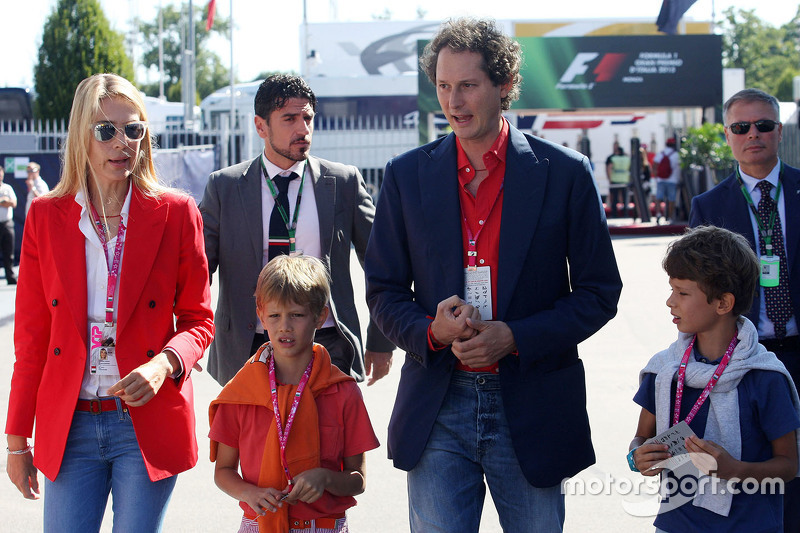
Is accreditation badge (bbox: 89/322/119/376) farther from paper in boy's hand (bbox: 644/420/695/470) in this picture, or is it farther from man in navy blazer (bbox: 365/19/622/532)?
paper in boy's hand (bbox: 644/420/695/470)

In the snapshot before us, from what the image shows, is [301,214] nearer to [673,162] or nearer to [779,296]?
[779,296]

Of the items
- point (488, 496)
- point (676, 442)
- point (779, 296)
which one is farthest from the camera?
point (488, 496)

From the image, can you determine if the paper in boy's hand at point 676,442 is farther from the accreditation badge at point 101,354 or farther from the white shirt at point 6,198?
the white shirt at point 6,198

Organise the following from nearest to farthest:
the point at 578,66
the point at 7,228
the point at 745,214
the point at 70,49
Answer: the point at 745,214
the point at 7,228
the point at 578,66
the point at 70,49

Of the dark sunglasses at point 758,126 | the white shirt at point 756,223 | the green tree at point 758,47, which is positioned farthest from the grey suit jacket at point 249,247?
the green tree at point 758,47

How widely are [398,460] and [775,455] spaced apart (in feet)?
4.04

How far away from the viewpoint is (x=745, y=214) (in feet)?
13.0

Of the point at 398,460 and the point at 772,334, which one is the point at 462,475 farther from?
the point at 772,334

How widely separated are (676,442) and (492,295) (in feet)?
2.47

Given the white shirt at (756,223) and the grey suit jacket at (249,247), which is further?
the grey suit jacket at (249,247)

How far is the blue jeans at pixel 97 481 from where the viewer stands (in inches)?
121

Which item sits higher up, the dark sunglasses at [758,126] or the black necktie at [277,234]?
the dark sunglasses at [758,126]

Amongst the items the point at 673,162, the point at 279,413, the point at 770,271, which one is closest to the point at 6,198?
the point at 279,413

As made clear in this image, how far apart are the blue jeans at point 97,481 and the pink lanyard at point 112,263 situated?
318 mm
